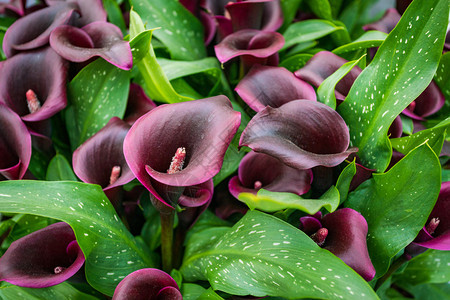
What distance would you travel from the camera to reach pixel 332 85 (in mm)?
654

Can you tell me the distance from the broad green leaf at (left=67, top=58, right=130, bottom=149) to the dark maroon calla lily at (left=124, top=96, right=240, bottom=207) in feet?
0.68

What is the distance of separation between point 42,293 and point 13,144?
0.24 m

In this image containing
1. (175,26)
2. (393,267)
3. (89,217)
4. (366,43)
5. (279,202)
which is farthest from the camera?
(175,26)

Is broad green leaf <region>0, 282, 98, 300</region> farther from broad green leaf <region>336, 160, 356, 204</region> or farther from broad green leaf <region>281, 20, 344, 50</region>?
broad green leaf <region>281, 20, 344, 50</region>

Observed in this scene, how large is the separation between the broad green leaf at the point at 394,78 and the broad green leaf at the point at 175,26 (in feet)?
1.27

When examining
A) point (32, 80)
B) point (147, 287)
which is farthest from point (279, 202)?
point (32, 80)

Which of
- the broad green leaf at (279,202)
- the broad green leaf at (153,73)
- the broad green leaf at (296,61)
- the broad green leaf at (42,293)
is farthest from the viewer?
the broad green leaf at (296,61)

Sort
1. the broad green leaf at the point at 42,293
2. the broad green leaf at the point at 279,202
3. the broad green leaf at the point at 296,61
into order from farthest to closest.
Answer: the broad green leaf at the point at 296,61
the broad green leaf at the point at 42,293
the broad green leaf at the point at 279,202

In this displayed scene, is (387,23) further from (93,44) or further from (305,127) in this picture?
(93,44)

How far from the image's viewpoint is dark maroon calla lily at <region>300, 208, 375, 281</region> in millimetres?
538

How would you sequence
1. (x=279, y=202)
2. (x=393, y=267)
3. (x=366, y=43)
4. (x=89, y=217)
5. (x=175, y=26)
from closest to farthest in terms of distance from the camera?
(x=279, y=202), (x=89, y=217), (x=393, y=267), (x=366, y=43), (x=175, y=26)

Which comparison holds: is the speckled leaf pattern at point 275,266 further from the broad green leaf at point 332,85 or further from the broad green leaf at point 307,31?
the broad green leaf at point 307,31

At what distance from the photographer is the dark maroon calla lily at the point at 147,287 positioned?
0.52 meters

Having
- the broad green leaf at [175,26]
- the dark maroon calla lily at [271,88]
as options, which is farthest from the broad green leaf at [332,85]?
the broad green leaf at [175,26]
